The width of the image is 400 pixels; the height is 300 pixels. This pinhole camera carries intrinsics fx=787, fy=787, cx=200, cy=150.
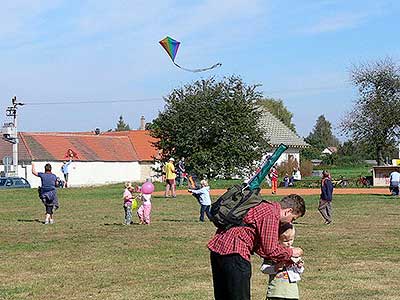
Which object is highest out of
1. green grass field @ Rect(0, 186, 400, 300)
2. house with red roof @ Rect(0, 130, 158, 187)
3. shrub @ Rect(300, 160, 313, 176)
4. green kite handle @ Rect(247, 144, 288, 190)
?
house with red roof @ Rect(0, 130, 158, 187)

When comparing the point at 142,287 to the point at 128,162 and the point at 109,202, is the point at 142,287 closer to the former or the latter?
the point at 109,202

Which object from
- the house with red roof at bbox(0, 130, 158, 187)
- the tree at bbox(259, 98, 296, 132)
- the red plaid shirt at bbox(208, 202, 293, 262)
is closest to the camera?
the red plaid shirt at bbox(208, 202, 293, 262)

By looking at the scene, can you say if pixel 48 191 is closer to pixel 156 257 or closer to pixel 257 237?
pixel 156 257

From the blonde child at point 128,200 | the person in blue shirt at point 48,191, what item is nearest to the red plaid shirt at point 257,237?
the blonde child at point 128,200

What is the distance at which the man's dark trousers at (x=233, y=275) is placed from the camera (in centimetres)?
634

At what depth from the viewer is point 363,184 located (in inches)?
1923

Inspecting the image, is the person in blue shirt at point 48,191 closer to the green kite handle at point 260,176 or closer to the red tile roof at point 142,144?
the green kite handle at point 260,176

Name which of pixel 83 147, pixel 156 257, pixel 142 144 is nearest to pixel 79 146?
pixel 83 147

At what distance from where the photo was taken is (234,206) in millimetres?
6305

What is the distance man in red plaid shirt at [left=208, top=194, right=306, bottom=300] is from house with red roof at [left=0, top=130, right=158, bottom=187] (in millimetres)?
64724

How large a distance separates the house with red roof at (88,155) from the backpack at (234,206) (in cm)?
6475

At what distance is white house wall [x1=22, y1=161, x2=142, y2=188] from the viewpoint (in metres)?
75.4

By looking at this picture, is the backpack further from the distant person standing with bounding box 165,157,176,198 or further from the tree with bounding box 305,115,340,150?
the tree with bounding box 305,115,340,150

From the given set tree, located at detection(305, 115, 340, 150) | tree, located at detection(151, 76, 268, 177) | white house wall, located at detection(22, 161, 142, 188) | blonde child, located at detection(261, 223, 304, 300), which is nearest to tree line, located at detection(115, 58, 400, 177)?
tree, located at detection(151, 76, 268, 177)
